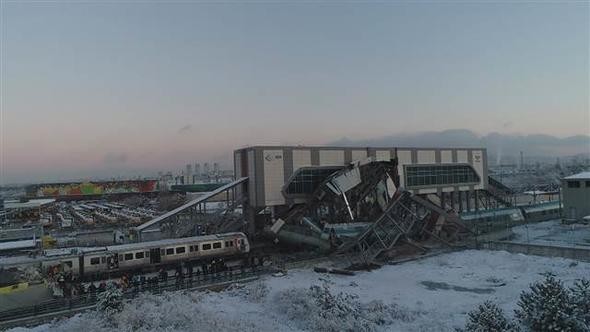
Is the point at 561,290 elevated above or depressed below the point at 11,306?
above

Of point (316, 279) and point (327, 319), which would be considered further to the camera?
Answer: point (316, 279)

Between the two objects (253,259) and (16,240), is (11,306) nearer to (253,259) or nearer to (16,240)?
(253,259)

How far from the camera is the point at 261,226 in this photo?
1802 inches

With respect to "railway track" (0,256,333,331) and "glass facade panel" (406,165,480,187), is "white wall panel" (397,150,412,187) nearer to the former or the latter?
"glass facade panel" (406,165,480,187)

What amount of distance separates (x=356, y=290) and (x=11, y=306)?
60.4 ft

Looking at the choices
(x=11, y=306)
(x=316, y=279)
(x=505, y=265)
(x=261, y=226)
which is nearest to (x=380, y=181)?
(x=261, y=226)

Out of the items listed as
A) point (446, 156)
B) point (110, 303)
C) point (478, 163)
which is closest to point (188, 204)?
point (110, 303)

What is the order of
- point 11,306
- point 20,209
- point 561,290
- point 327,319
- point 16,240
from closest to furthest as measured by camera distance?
point 561,290
point 327,319
point 11,306
point 16,240
point 20,209

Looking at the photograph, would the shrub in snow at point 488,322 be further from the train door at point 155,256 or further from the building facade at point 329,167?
the building facade at point 329,167

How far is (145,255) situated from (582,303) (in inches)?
985

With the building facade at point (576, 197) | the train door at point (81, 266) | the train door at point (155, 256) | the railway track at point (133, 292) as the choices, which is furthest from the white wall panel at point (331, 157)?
the building facade at point (576, 197)

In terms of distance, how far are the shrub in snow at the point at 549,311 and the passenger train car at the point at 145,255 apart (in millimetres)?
21861

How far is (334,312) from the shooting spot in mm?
20828

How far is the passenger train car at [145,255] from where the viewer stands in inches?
1103
